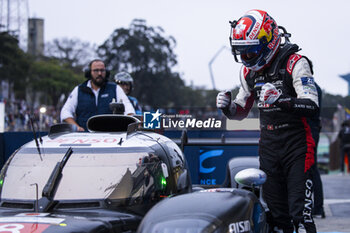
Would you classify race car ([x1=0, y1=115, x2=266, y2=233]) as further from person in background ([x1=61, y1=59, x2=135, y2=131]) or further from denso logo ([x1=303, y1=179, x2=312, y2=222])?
person in background ([x1=61, y1=59, x2=135, y2=131])

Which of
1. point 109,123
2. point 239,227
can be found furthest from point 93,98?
point 239,227

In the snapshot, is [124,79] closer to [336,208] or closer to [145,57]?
[336,208]

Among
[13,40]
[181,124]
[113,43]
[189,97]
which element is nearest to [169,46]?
[113,43]

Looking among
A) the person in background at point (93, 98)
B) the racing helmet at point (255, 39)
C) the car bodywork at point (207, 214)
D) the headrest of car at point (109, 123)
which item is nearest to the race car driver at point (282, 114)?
the racing helmet at point (255, 39)

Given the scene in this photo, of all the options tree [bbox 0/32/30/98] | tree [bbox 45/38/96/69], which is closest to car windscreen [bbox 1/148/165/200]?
tree [bbox 0/32/30/98]

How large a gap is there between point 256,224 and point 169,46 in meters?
51.6

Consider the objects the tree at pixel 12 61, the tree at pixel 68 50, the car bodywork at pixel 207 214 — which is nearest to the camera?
the car bodywork at pixel 207 214

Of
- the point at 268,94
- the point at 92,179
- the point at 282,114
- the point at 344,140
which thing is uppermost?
the point at 268,94

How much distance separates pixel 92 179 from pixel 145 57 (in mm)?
44254

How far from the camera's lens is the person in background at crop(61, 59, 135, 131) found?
6684mm

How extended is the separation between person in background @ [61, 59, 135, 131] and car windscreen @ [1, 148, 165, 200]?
2681mm

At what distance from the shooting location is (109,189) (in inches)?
145

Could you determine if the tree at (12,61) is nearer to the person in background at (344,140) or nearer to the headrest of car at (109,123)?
the person in background at (344,140)

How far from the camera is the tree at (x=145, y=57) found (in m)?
49.9
